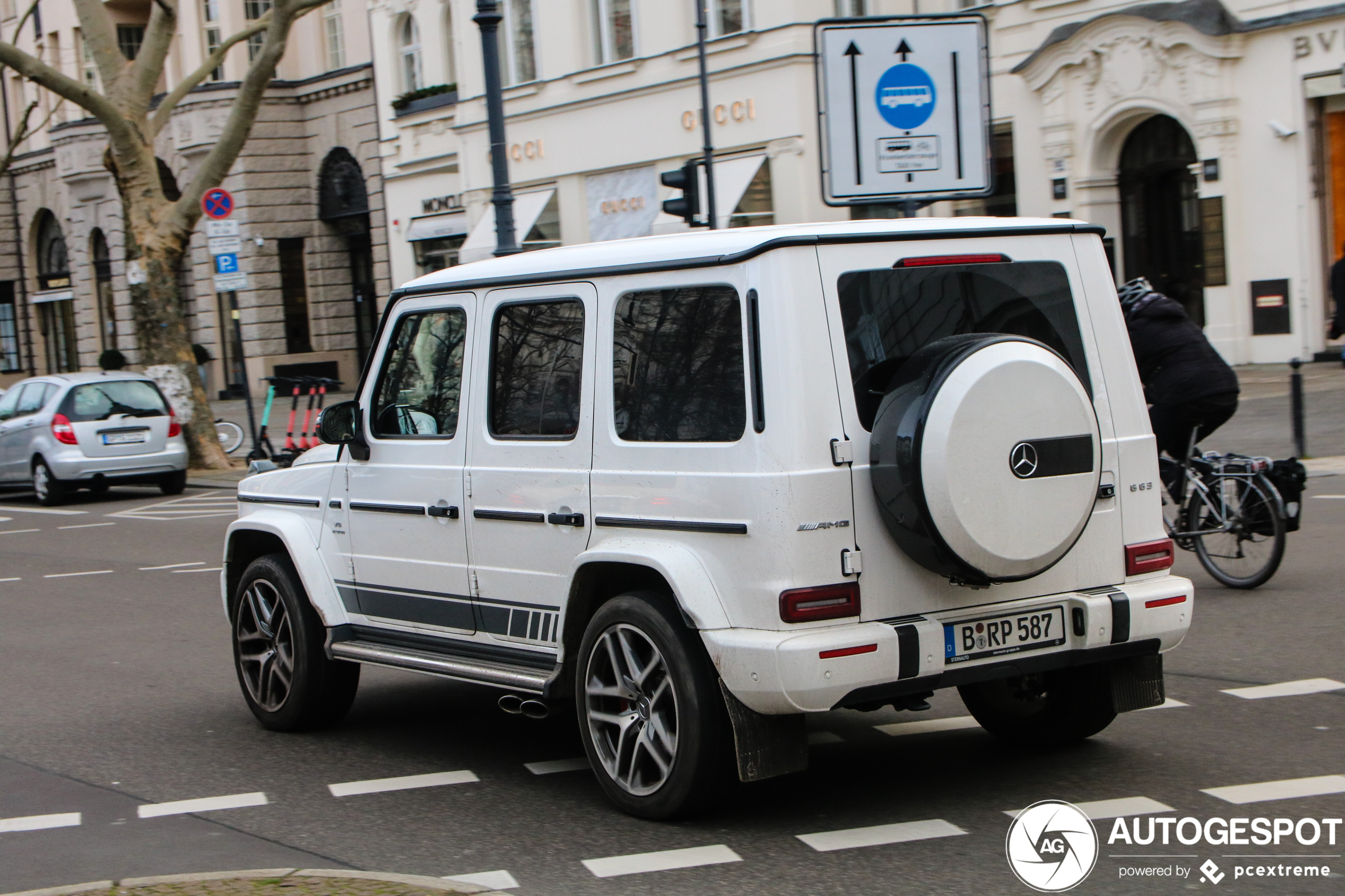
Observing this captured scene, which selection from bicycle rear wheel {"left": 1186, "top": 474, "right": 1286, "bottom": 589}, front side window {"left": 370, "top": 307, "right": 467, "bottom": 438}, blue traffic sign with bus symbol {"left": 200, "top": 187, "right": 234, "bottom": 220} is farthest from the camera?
blue traffic sign with bus symbol {"left": 200, "top": 187, "right": 234, "bottom": 220}

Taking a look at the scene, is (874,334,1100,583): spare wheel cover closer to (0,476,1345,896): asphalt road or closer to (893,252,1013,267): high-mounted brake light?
(893,252,1013,267): high-mounted brake light

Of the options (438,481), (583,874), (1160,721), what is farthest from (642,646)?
(1160,721)

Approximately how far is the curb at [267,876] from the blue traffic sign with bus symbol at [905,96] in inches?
347

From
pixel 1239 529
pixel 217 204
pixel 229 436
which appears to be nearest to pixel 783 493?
pixel 1239 529

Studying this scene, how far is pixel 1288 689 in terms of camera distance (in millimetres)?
6898

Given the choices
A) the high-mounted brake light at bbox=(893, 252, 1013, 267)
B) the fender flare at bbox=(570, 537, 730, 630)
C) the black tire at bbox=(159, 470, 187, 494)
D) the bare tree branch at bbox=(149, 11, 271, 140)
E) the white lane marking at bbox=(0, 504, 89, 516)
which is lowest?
the white lane marking at bbox=(0, 504, 89, 516)

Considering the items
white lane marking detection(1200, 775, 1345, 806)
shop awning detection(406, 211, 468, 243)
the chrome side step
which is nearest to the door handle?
the chrome side step

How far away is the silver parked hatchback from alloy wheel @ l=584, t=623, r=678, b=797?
15.8 metres

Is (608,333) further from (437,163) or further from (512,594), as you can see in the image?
(437,163)

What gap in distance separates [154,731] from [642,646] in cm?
294

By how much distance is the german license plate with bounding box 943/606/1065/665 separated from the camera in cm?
521

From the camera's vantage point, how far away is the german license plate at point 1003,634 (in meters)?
5.21

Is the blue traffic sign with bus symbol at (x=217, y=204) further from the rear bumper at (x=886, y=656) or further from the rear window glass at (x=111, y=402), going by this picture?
the rear bumper at (x=886, y=656)

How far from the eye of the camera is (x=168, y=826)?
18.7 feet
